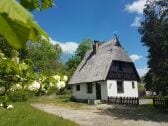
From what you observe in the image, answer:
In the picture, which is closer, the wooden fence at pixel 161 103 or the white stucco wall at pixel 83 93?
the wooden fence at pixel 161 103

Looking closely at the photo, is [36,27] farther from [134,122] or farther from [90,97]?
[90,97]

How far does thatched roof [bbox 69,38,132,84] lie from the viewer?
39.9 m

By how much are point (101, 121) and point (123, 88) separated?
66.1ft

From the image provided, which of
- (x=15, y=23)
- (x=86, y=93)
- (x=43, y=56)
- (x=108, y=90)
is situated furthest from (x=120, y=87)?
(x=15, y=23)

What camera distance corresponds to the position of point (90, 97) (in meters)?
42.1

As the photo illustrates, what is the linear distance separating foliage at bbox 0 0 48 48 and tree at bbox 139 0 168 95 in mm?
24828

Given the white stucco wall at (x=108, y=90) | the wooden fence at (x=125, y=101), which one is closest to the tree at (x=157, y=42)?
the wooden fence at (x=125, y=101)

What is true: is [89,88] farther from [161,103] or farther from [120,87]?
[161,103]

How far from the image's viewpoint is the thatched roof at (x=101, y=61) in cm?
3988

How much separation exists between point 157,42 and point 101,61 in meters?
17.0

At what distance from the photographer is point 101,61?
41750 millimetres

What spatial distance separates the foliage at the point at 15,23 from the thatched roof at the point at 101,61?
37943 millimetres

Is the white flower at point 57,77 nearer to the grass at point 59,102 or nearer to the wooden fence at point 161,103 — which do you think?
the wooden fence at point 161,103

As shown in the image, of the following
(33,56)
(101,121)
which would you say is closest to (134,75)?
(101,121)
